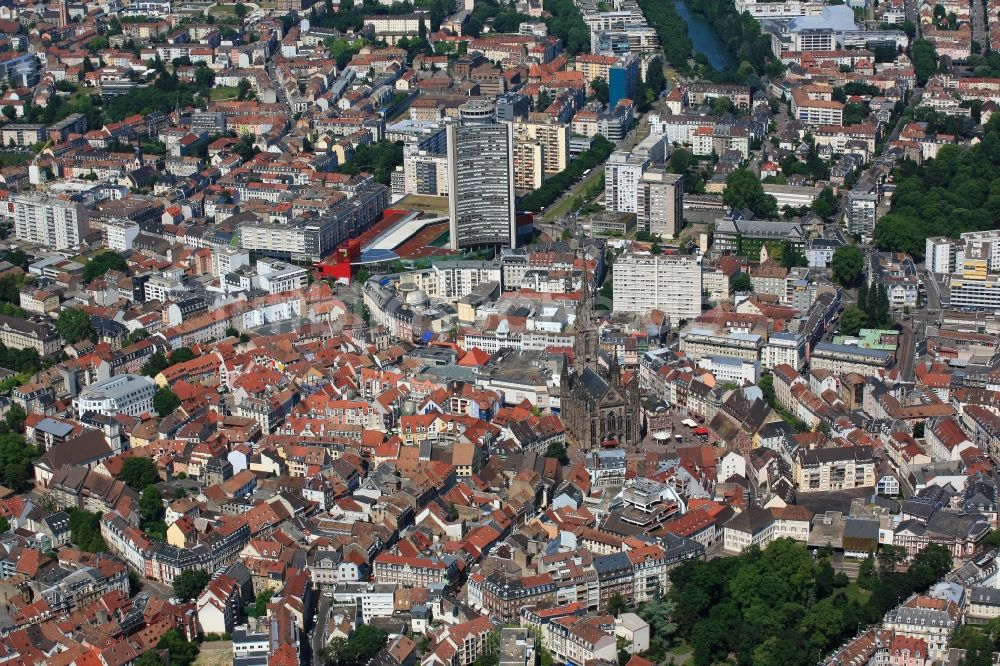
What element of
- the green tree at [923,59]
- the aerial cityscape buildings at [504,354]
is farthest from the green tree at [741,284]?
the green tree at [923,59]

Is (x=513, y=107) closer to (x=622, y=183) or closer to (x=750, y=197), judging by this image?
(x=622, y=183)

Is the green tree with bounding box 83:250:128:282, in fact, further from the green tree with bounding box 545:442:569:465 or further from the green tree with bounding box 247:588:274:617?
the green tree with bounding box 247:588:274:617

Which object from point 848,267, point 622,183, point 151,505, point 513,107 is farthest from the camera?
point 513,107

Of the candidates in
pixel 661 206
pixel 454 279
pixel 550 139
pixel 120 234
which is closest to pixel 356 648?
pixel 454 279

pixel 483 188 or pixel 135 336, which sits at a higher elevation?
pixel 483 188

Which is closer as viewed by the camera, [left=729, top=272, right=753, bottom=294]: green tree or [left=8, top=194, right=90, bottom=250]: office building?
[left=729, top=272, right=753, bottom=294]: green tree

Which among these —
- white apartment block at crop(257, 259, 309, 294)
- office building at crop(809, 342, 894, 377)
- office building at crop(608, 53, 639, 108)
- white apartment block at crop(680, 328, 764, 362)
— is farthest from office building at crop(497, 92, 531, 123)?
office building at crop(809, 342, 894, 377)

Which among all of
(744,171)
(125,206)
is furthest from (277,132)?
(744,171)
